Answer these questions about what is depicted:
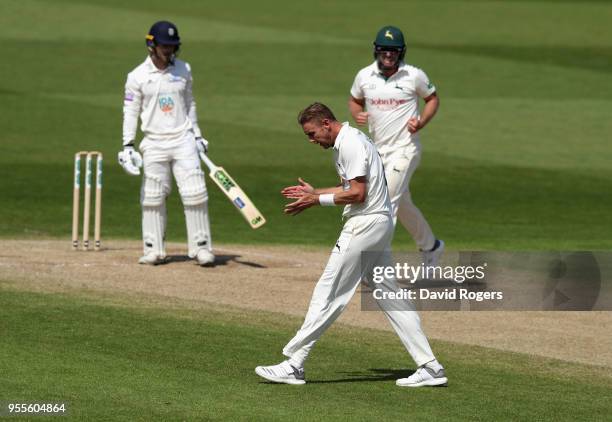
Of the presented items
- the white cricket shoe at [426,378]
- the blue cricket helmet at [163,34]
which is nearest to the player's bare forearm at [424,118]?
the blue cricket helmet at [163,34]

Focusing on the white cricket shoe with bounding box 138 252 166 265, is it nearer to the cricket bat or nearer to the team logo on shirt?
the cricket bat

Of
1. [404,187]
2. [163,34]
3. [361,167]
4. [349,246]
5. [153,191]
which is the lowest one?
[349,246]

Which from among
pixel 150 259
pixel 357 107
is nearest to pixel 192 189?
pixel 150 259

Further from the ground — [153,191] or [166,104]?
[166,104]

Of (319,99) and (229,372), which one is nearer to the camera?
(229,372)

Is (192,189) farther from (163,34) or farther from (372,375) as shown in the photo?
(372,375)

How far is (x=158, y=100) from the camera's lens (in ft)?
52.2

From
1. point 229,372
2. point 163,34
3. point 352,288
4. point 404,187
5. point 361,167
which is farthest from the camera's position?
point 163,34

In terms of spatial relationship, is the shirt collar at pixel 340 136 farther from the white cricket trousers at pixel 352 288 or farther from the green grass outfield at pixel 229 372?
the green grass outfield at pixel 229 372

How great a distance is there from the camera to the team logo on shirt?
15898 millimetres

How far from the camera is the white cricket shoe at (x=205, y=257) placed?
52.0 ft

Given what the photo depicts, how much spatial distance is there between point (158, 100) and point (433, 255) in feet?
11.4

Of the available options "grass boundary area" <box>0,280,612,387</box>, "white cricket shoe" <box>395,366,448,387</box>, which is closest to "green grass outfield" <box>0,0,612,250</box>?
"grass boundary area" <box>0,280,612,387</box>

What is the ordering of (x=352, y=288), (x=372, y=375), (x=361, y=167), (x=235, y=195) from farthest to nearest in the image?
1. (x=235, y=195)
2. (x=372, y=375)
3. (x=352, y=288)
4. (x=361, y=167)
